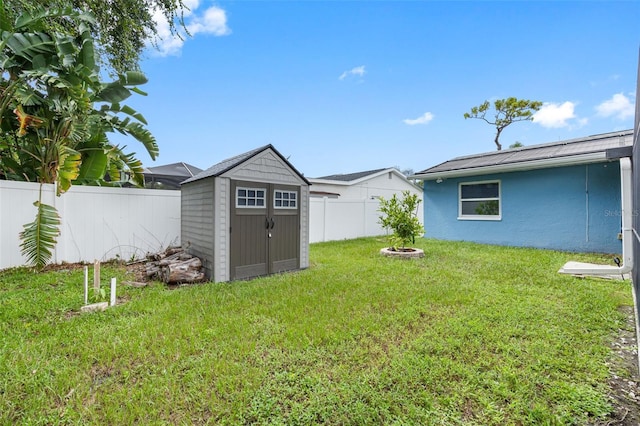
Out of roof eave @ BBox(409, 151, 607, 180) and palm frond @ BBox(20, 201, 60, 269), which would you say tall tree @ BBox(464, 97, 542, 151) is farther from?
palm frond @ BBox(20, 201, 60, 269)

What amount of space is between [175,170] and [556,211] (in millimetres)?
12358

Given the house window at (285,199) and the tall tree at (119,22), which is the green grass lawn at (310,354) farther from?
the tall tree at (119,22)

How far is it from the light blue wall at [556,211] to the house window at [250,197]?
782 cm

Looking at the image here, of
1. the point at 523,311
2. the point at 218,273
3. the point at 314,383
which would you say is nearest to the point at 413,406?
the point at 314,383

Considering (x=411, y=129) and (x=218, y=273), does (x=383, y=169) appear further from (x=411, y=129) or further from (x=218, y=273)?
(x=218, y=273)

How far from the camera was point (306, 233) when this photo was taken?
249 inches

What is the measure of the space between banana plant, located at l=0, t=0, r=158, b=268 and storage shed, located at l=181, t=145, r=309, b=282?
2.00 meters

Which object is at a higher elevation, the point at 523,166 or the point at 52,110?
the point at 52,110

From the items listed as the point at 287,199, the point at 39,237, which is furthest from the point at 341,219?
the point at 39,237

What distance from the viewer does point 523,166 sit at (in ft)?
27.2

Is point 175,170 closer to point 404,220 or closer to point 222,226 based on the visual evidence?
point 222,226

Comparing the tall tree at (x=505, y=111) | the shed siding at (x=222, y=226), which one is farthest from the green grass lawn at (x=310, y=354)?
the tall tree at (x=505, y=111)

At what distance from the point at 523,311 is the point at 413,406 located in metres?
2.52

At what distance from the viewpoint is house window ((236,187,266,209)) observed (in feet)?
17.0
